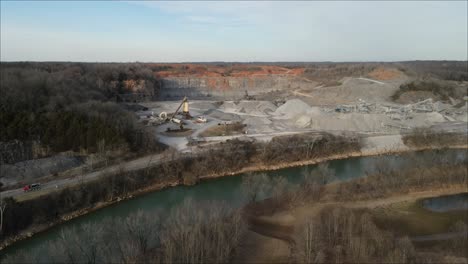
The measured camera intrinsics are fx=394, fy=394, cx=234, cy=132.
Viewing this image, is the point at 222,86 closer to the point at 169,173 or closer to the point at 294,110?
the point at 294,110

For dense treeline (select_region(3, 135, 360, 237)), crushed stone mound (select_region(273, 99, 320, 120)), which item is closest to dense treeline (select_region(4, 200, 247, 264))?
dense treeline (select_region(3, 135, 360, 237))

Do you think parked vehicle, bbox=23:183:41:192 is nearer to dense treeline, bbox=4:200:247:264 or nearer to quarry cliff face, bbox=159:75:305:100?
dense treeline, bbox=4:200:247:264

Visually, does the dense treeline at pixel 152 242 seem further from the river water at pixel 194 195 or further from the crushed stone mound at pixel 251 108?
the crushed stone mound at pixel 251 108

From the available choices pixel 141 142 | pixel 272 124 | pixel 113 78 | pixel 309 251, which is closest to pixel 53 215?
pixel 141 142

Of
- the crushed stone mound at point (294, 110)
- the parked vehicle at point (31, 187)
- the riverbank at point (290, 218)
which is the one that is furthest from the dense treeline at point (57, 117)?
the crushed stone mound at point (294, 110)

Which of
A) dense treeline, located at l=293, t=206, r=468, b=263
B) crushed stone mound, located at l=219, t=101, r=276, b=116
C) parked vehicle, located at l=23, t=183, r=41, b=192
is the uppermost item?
crushed stone mound, located at l=219, t=101, r=276, b=116

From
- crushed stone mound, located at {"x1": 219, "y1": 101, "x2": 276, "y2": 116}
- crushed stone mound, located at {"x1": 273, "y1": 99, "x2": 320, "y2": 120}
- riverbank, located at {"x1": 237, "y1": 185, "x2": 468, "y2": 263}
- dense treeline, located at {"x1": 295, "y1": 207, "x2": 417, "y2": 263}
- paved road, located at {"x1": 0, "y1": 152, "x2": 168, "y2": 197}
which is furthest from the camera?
crushed stone mound, located at {"x1": 219, "y1": 101, "x2": 276, "y2": 116}

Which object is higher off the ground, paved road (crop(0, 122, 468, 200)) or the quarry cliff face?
the quarry cliff face

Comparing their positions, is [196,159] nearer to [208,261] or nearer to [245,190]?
[245,190]
